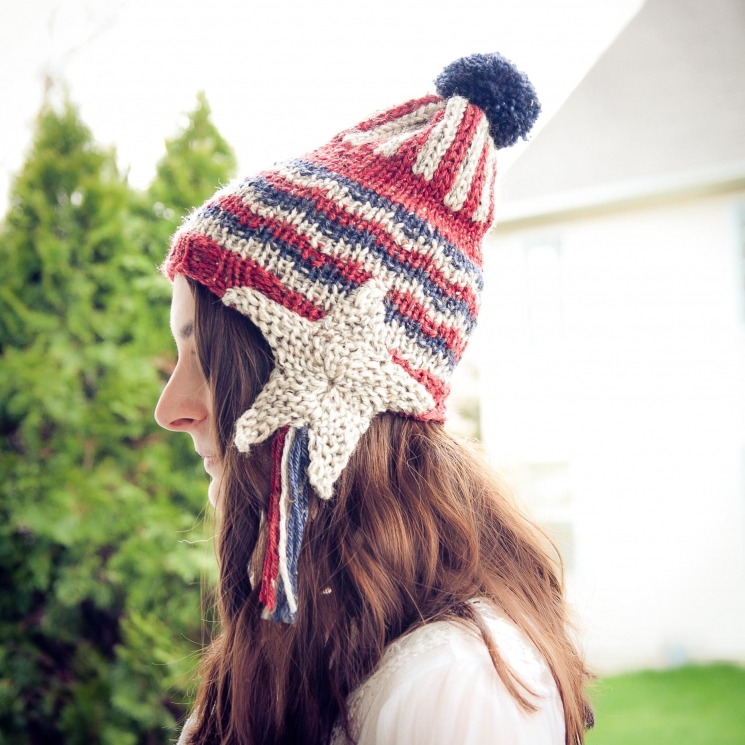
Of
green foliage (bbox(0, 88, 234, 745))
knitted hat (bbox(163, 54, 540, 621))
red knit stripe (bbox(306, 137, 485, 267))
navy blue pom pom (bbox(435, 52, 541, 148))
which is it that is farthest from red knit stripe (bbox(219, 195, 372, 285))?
green foliage (bbox(0, 88, 234, 745))

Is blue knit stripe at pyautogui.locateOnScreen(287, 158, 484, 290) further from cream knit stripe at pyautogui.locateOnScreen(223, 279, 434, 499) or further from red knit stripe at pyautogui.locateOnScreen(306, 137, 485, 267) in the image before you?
cream knit stripe at pyautogui.locateOnScreen(223, 279, 434, 499)

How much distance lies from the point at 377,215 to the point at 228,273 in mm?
256

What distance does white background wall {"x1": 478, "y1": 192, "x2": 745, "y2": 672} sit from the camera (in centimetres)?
252

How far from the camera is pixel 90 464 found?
7.00ft

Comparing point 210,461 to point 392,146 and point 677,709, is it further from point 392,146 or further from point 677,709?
point 677,709

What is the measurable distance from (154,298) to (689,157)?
7.66 ft

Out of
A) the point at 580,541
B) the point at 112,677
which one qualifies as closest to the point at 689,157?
the point at 580,541

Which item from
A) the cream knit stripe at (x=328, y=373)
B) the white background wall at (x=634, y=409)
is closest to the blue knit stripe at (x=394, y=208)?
the cream knit stripe at (x=328, y=373)

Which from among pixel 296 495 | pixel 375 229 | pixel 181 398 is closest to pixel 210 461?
pixel 181 398

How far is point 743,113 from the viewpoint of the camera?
7.07 feet

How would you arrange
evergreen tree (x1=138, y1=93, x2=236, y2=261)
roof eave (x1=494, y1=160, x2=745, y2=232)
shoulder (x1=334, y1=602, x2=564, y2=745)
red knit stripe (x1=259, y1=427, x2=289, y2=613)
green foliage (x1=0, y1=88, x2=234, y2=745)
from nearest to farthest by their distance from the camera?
1. shoulder (x1=334, y1=602, x2=564, y2=745)
2. red knit stripe (x1=259, y1=427, x2=289, y2=613)
3. green foliage (x1=0, y1=88, x2=234, y2=745)
4. evergreen tree (x1=138, y1=93, x2=236, y2=261)
5. roof eave (x1=494, y1=160, x2=745, y2=232)

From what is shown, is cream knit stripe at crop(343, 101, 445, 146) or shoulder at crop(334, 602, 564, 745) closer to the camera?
shoulder at crop(334, 602, 564, 745)

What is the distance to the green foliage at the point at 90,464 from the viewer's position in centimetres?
203

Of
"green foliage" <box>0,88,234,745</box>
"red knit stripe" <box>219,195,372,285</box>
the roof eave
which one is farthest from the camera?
the roof eave
